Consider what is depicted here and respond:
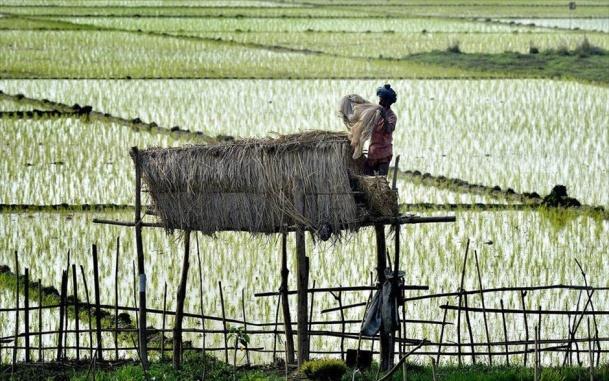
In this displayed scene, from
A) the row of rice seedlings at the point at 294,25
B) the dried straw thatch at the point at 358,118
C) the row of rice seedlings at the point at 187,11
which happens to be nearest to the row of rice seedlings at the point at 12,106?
the row of rice seedlings at the point at 294,25

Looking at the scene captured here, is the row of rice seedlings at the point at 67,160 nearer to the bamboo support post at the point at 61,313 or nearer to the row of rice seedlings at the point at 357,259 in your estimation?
the row of rice seedlings at the point at 357,259

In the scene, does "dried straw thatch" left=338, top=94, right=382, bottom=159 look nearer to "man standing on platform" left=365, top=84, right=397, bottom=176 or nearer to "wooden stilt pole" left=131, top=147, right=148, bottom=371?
"man standing on platform" left=365, top=84, right=397, bottom=176

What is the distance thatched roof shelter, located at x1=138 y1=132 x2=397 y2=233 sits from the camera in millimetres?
5918

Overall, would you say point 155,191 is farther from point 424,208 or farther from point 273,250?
point 424,208

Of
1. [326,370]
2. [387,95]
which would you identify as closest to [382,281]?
[326,370]

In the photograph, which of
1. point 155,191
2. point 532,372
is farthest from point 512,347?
point 155,191

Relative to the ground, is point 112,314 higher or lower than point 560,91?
lower

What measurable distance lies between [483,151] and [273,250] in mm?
4649

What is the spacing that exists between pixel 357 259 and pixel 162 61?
12.9 metres

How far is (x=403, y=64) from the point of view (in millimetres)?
21328

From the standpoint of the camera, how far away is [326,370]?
5539 mm

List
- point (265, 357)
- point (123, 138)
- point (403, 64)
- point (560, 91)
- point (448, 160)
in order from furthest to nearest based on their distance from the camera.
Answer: point (403, 64) → point (560, 91) → point (123, 138) → point (448, 160) → point (265, 357)

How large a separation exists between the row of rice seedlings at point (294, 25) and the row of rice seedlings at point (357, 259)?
56.1ft

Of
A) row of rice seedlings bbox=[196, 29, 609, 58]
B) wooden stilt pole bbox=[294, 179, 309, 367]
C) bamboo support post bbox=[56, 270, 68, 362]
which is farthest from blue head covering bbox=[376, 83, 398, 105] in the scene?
row of rice seedlings bbox=[196, 29, 609, 58]
